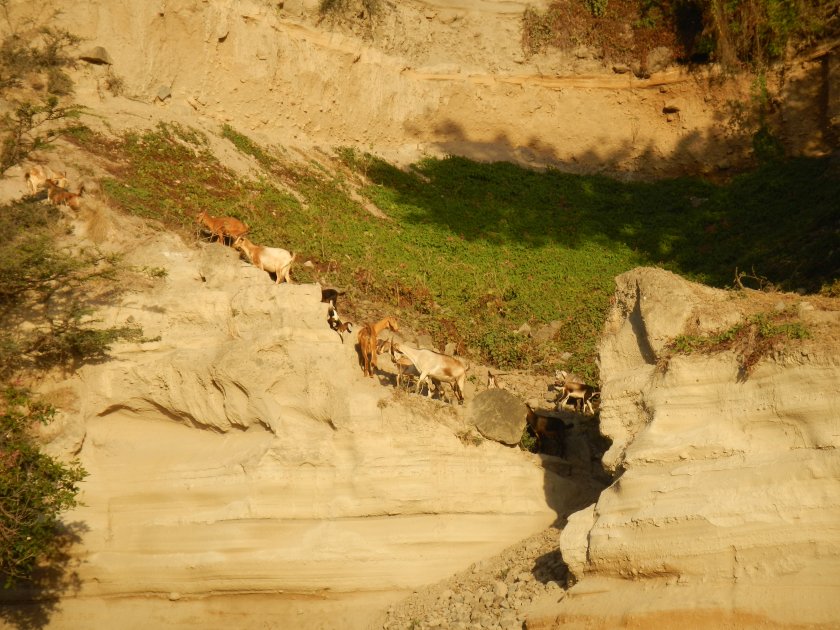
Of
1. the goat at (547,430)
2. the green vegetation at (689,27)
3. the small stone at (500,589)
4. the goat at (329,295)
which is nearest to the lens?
the small stone at (500,589)

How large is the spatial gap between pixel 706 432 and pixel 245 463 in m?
7.21

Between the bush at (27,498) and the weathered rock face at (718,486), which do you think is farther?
the bush at (27,498)

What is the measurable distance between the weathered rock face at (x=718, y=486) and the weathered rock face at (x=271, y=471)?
2615 millimetres

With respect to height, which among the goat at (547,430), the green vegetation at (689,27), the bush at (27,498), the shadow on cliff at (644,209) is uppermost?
the green vegetation at (689,27)

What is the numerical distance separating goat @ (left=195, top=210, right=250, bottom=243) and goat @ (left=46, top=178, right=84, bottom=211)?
2.57 metres

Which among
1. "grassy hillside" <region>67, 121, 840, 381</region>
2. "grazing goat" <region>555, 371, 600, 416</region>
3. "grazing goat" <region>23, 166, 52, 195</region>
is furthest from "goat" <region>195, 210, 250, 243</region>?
"grazing goat" <region>555, 371, 600, 416</region>

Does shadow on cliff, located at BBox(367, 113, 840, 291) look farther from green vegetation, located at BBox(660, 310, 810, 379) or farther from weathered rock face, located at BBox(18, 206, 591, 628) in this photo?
weathered rock face, located at BBox(18, 206, 591, 628)

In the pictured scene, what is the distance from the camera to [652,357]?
15602 mm

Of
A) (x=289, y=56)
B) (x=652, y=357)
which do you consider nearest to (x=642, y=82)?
(x=289, y=56)

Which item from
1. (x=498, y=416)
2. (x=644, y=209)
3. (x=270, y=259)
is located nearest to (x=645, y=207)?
(x=644, y=209)

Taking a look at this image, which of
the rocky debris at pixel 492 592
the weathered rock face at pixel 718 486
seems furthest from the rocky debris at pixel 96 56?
the weathered rock face at pixel 718 486

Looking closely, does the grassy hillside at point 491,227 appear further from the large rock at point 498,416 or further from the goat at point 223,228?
the large rock at point 498,416

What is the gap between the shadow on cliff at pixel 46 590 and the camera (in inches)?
642

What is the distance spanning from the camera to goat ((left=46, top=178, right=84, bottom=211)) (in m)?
19.4
